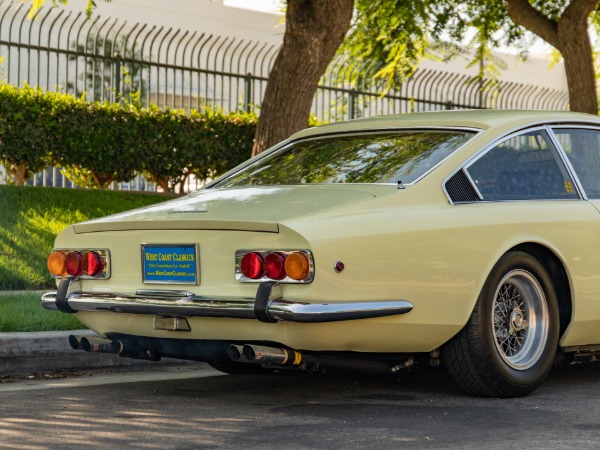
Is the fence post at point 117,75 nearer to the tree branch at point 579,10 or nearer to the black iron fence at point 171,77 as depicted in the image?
the black iron fence at point 171,77

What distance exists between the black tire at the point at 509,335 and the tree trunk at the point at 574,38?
11479 millimetres

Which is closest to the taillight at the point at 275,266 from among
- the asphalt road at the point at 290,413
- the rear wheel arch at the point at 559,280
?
the asphalt road at the point at 290,413

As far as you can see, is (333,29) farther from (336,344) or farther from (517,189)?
(336,344)

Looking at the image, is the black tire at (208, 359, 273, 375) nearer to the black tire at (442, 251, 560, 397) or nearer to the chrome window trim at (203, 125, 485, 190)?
the chrome window trim at (203, 125, 485, 190)

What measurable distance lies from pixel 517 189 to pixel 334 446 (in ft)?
6.87

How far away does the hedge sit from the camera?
13.6 m

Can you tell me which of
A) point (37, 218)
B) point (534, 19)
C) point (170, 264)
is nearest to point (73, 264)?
point (170, 264)

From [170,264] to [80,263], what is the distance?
2.04 ft

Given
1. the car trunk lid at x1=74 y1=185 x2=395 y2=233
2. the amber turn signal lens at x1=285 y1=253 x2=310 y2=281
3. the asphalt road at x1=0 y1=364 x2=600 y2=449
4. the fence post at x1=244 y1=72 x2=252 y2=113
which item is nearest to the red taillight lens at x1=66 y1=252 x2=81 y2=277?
the car trunk lid at x1=74 y1=185 x2=395 y2=233

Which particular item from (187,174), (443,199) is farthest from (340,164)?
(187,174)

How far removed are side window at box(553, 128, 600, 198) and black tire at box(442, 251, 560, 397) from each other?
87cm

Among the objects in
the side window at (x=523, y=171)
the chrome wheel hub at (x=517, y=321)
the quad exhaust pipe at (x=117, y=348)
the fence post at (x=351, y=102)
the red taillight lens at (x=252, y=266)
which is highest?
the fence post at (x=351, y=102)

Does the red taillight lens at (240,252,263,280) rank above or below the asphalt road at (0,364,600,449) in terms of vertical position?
above

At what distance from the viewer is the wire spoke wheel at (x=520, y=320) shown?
595cm
